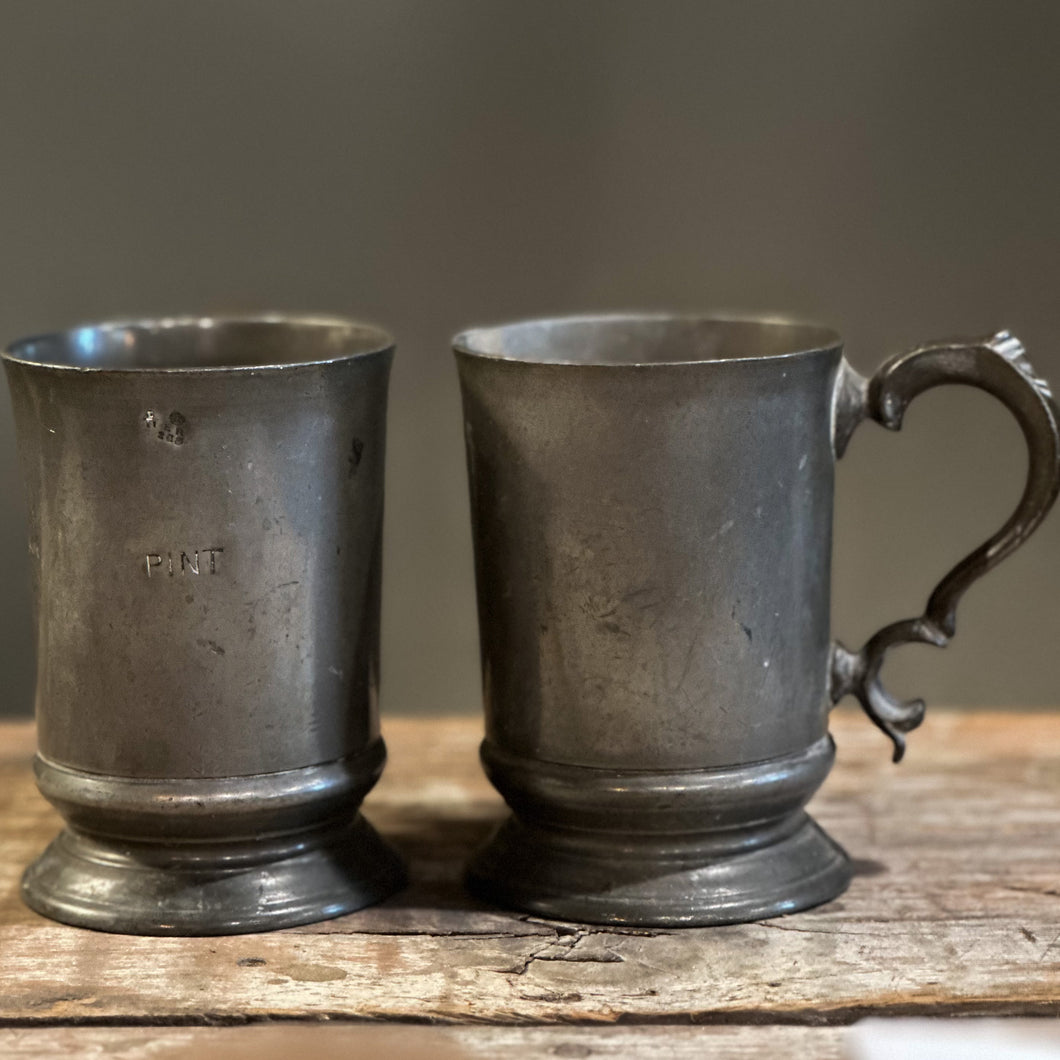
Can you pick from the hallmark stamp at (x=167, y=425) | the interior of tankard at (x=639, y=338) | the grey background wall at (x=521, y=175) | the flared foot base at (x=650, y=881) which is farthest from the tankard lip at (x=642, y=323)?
the grey background wall at (x=521, y=175)

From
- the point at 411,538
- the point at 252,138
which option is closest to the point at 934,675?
the point at 411,538

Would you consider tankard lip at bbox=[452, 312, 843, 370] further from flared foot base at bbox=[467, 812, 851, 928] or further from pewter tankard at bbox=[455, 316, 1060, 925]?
flared foot base at bbox=[467, 812, 851, 928]

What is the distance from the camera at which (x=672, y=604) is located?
37.0 inches

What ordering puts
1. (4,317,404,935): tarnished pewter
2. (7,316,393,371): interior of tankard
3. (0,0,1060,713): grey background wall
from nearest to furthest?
(4,317,404,935): tarnished pewter < (7,316,393,371): interior of tankard < (0,0,1060,713): grey background wall

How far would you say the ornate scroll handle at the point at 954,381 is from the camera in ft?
3.22

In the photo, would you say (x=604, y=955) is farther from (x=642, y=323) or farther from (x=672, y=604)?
(x=642, y=323)

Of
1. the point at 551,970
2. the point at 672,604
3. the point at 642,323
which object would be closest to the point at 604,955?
the point at 551,970

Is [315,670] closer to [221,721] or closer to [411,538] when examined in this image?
[221,721]

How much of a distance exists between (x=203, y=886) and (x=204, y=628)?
5.9 inches

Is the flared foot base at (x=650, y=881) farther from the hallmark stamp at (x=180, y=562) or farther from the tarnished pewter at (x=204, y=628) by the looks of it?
the hallmark stamp at (x=180, y=562)

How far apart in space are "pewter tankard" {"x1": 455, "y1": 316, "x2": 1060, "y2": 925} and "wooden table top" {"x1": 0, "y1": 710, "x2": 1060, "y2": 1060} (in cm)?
4

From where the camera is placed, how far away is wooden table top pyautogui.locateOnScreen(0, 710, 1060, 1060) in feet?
2.74

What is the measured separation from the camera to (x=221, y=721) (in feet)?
3.09

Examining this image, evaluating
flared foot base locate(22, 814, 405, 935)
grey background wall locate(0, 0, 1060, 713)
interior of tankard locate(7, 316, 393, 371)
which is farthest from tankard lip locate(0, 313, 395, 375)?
grey background wall locate(0, 0, 1060, 713)
